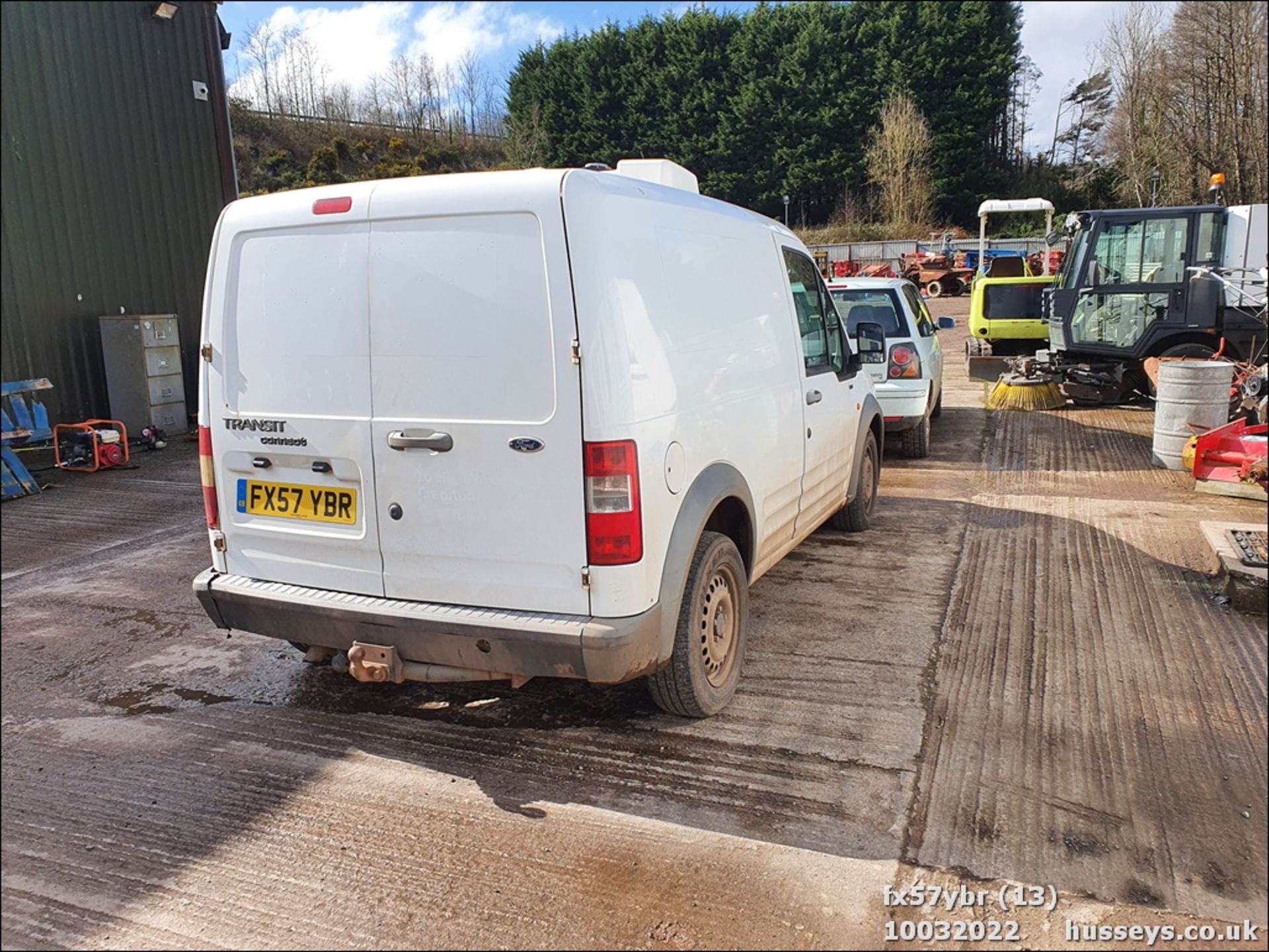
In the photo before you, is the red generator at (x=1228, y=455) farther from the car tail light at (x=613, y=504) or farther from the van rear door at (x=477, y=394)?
the van rear door at (x=477, y=394)

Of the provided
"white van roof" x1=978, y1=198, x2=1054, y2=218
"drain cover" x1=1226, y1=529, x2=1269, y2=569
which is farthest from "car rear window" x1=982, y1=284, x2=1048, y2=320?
"drain cover" x1=1226, y1=529, x2=1269, y2=569

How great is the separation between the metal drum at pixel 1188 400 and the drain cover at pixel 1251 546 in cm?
261

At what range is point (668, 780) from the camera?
330 centimetres

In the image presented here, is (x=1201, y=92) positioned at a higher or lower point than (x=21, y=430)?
higher

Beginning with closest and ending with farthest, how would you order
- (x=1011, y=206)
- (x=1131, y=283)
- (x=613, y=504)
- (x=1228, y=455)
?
(x=613, y=504), (x=1228, y=455), (x=1131, y=283), (x=1011, y=206)

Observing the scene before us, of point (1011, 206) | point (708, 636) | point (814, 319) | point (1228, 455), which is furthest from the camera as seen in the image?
point (1011, 206)

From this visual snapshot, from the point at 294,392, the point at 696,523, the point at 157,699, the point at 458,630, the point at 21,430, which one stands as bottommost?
the point at 157,699

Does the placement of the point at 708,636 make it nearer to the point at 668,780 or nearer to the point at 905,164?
the point at 668,780

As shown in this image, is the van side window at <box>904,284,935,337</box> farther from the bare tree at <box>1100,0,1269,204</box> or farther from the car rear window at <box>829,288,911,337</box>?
the bare tree at <box>1100,0,1269,204</box>

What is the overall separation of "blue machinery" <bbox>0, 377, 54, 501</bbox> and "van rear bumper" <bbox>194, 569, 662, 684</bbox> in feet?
16.2

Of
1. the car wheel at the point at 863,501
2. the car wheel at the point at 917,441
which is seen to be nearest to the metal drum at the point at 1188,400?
the car wheel at the point at 917,441

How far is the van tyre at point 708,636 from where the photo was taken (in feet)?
11.5

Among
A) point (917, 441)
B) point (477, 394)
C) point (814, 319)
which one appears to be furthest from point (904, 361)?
point (477, 394)

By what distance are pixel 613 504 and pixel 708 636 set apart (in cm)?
102
